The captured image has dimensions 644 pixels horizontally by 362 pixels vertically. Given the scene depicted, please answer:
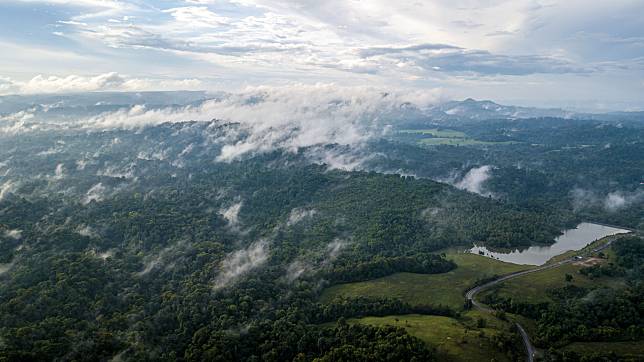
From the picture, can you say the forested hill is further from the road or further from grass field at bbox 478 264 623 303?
grass field at bbox 478 264 623 303

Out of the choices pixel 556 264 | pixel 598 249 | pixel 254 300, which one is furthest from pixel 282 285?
pixel 598 249

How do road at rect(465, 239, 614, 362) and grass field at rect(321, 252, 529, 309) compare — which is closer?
road at rect(465, 239, 614, 362)

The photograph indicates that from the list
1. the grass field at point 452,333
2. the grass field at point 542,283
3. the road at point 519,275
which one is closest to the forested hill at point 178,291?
the grass field at point 452,333

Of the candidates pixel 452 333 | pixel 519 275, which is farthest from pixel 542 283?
pixel 452 333

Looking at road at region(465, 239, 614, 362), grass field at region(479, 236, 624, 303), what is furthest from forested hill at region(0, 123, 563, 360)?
grass field at region(479, 236, 624, 303)

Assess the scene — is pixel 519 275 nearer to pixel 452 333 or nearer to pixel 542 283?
pixel 542 283

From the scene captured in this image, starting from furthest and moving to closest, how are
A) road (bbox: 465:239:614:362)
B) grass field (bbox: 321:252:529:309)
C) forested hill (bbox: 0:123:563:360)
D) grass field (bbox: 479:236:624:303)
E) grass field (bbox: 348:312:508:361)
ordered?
grass field (bbox: 321:252:529:309)
grass field (bbox: 479:236:624:303)
road (bbox: 465:239:614:362)
forested hill (bbox: 0:123:563:360)
grass field (bbox: 348:312:508:361)
